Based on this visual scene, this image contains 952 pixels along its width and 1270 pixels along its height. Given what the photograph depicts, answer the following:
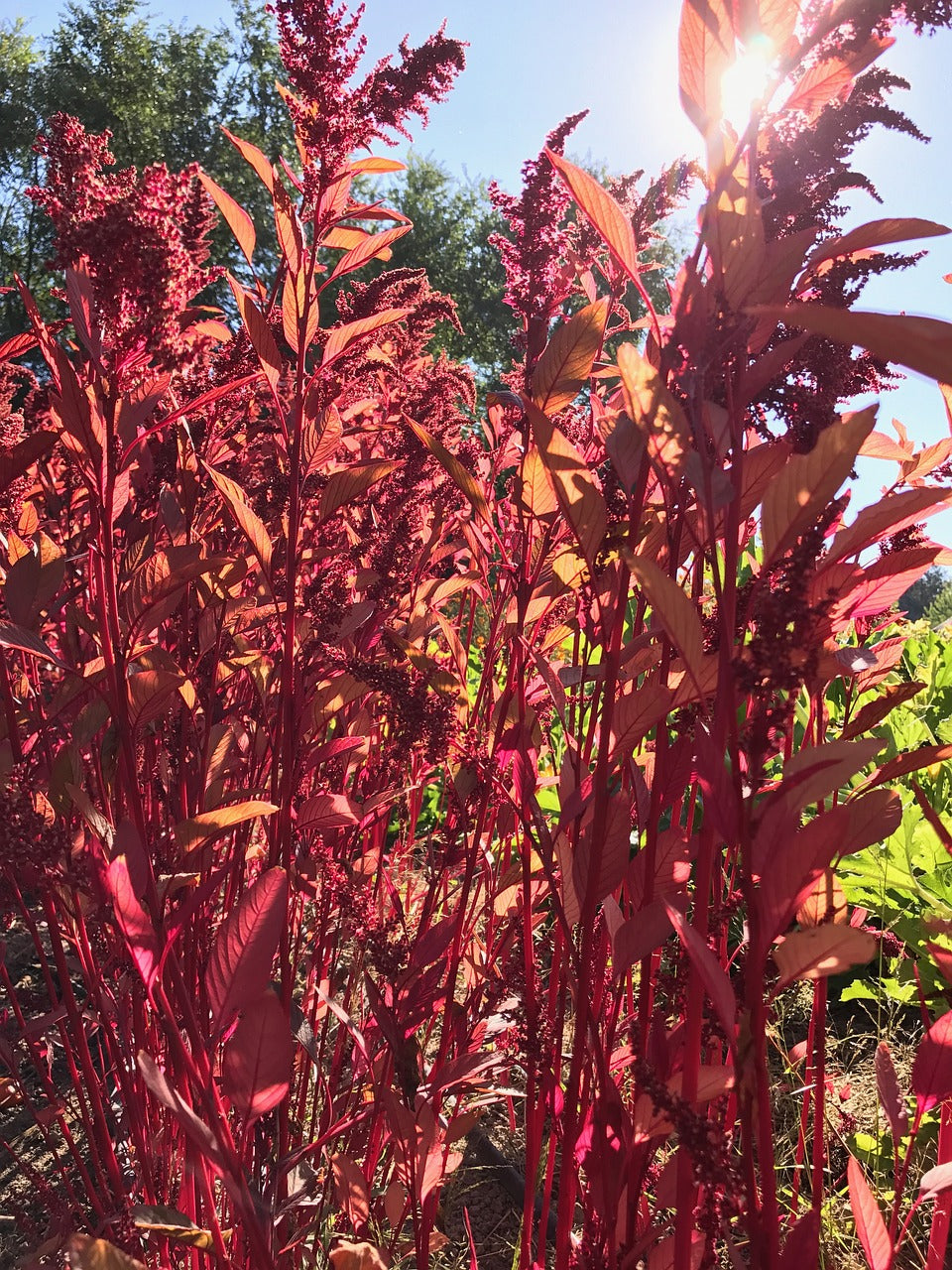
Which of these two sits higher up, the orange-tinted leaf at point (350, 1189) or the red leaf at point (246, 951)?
the red leaf at point (246, 951)

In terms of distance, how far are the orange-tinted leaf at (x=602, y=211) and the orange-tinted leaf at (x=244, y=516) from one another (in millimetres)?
415

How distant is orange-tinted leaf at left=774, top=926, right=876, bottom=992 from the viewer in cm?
56

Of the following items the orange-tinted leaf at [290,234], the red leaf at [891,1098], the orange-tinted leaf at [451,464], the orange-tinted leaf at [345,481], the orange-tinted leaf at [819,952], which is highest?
the orange-tinted leaf at [290,234]

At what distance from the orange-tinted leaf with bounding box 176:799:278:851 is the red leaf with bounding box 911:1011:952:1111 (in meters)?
0.60

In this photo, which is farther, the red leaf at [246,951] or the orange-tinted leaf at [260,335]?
the orange-tinted leaf at [260,335]

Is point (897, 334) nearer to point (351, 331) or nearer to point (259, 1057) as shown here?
point (259, 1057)

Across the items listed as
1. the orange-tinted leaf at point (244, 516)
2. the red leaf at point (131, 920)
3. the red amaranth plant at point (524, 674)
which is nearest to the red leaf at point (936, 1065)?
the red amaranth plant at point (524, 674)

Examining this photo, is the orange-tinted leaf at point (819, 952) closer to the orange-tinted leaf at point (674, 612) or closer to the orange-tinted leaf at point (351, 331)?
the orange-tinted leaf at point (674, 612)

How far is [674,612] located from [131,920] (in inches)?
18.5

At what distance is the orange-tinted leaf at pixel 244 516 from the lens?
889 millimetres

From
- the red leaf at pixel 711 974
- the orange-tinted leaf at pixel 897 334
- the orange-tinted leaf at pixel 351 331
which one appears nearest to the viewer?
the orange-tinted leaf at pixel 897 334

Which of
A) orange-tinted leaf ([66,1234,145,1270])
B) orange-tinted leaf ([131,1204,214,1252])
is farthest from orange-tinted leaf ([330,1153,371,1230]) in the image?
orange-tinted leaf ([66,1234,145,1270])

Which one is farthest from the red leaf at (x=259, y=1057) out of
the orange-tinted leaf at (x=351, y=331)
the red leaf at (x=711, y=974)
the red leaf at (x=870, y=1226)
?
the orange-tinted leaf at (x=351, y=331)

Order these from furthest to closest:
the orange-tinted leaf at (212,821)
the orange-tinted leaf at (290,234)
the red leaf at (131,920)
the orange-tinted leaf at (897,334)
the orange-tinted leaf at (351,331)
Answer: the orange-tinted leaf at (351,331)
the orange-tinted leaf at (290,234)
the orange-tinted leaf at (212,821)
the red leaf at (131,920)
the orange-tinted leaf at (897,334)
